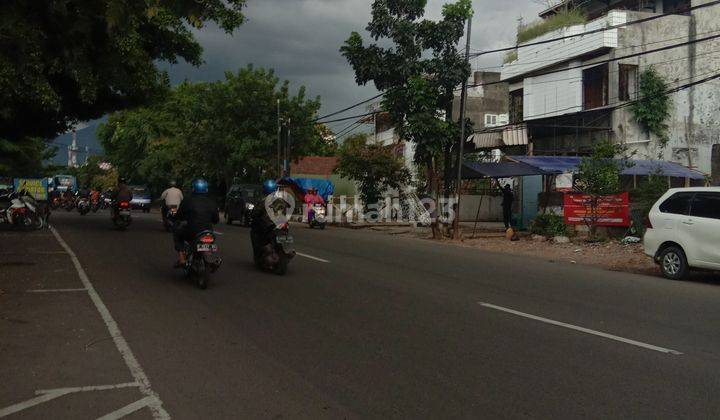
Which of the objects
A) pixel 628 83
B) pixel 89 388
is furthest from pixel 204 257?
pixel 628 83

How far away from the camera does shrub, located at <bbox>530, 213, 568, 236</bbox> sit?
65.4ft

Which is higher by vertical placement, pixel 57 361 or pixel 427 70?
pixel 427 70

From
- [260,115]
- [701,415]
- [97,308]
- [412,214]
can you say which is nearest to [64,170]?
[260,115]

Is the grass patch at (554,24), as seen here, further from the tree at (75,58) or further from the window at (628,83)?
the tree at (75,58)

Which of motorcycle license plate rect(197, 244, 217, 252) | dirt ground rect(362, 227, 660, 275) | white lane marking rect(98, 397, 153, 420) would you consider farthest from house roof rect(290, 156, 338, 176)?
white lane marking rect(98, 397, 153, 420)

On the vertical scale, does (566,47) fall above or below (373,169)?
above

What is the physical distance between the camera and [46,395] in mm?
4840

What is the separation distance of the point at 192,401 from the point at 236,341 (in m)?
1.83

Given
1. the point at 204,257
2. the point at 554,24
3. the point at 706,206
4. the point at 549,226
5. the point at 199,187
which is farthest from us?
the point at 554,24

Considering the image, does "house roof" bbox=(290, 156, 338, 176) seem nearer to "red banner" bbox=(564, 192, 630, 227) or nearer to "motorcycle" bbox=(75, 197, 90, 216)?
"motorcycle" bbox=(75, 197, 90, 216)

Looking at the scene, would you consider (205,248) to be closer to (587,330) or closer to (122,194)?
(587,330)

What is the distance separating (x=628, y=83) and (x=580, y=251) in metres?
13.6

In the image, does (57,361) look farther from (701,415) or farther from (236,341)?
(701,415)

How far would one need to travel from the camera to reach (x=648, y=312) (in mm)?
Result: 8484
